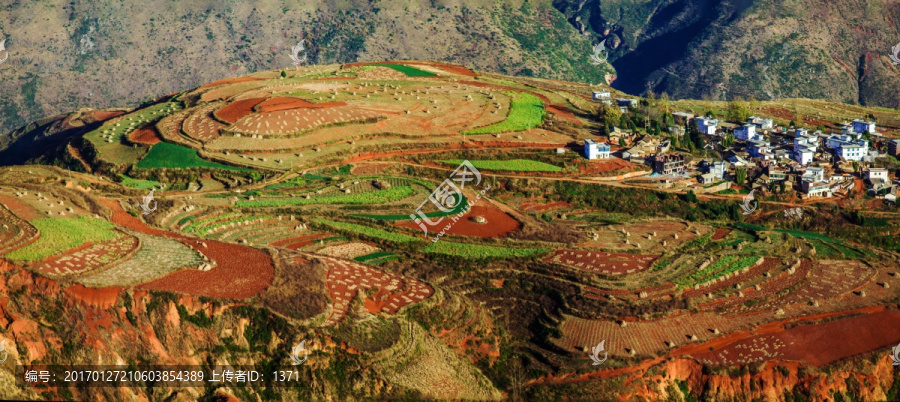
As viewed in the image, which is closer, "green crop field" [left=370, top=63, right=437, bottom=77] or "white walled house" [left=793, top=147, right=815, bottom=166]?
"white walled house" [left=793, top=147, right=815, bottom=166]

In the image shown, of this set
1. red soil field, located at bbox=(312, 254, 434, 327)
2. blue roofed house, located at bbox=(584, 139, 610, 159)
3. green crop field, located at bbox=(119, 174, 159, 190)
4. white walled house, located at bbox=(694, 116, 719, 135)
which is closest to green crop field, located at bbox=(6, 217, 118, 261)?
green crop field, located at bbox=(119, 174, 159, 190)

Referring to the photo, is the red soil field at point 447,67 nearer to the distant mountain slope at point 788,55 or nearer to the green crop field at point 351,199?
the green crop field at point 351,199

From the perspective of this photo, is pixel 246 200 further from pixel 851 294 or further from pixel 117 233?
pixel 851 294

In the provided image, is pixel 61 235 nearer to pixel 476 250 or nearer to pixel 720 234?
pixel 476 250

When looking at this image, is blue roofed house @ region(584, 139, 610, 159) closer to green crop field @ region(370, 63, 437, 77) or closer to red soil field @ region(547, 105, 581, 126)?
red soil field @ region(547, 105, 581, 126)

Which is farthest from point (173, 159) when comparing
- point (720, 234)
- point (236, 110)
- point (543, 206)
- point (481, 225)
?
point (720, 234)

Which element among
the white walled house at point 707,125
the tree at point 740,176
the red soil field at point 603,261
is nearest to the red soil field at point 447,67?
the white walled house at point 707,125

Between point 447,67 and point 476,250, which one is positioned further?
point 447,67
